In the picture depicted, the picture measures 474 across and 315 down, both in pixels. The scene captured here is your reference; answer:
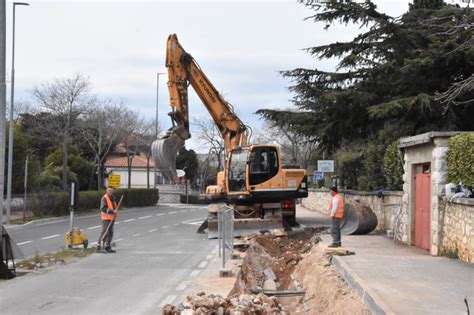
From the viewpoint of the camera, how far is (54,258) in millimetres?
13883

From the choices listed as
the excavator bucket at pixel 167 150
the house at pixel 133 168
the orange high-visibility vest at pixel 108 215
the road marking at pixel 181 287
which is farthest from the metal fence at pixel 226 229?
the house at pixel 133 168

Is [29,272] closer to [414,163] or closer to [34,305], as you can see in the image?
[34,305]

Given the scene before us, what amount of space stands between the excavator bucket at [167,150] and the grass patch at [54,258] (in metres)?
5.87

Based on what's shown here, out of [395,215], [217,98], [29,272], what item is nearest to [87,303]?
[29,272]

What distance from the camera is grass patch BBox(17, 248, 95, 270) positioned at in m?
12.9

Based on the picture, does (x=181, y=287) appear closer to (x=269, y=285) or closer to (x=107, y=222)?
(x=269, y=285)

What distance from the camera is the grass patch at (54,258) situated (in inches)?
507

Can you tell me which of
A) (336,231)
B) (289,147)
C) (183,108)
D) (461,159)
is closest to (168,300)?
(336,231)

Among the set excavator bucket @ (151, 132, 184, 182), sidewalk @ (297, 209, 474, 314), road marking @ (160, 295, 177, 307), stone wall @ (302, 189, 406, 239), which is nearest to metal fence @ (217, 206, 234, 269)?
sidewalk @ (297, 209, 474, 314)

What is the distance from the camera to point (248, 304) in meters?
8.07

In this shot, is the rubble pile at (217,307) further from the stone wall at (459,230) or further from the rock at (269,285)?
the stone wall at (459,230)

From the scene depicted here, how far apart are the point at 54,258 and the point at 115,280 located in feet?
11.1

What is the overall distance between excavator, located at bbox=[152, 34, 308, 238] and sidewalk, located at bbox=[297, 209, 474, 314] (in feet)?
22.0

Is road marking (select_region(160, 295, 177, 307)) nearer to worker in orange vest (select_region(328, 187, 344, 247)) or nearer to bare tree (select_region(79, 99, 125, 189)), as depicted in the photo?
worker in orange vest (select_region(328, 187, 344, 247))
